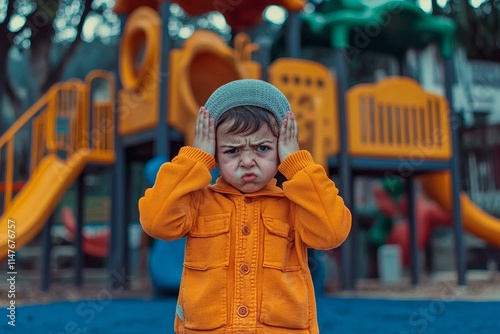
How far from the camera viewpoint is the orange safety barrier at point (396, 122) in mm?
7508

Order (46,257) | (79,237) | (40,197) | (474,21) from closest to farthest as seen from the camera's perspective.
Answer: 1. (40,197)
2. (46,257)
3. (79,237)
4. (474,21)

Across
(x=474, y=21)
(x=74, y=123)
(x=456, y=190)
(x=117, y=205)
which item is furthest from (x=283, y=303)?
(x=474, y=21)

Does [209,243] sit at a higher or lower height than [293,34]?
lower

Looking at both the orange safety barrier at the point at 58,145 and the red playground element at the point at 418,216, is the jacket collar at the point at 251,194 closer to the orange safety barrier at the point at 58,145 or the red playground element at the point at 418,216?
the orange safety barrier at the point at 58,145

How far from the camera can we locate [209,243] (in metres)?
1.71

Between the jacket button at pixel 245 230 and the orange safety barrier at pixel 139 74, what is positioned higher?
the orange safety barrier at pixel 139 74

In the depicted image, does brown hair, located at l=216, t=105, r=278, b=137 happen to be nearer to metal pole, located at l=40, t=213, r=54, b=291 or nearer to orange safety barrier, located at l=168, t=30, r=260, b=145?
orange safety barrier, located at l=168, t=30, r=260, b=145

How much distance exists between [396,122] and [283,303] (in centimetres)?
642

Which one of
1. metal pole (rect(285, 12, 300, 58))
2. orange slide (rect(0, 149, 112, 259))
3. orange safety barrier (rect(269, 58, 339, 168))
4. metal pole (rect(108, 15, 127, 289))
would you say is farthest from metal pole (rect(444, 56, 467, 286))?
orange slide (rect(0, 149, 112, 259))

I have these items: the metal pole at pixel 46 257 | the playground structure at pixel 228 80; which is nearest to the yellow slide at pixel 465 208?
the playground structure at pixel 228 80

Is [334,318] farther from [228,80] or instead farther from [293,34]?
[293,34]

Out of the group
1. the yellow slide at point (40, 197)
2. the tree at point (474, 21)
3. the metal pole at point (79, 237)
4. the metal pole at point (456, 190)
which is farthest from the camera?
the tree at point (474, 21)

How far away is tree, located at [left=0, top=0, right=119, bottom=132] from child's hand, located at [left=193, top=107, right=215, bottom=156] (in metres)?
9.25

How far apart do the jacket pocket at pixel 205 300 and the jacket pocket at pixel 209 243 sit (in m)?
0.02
